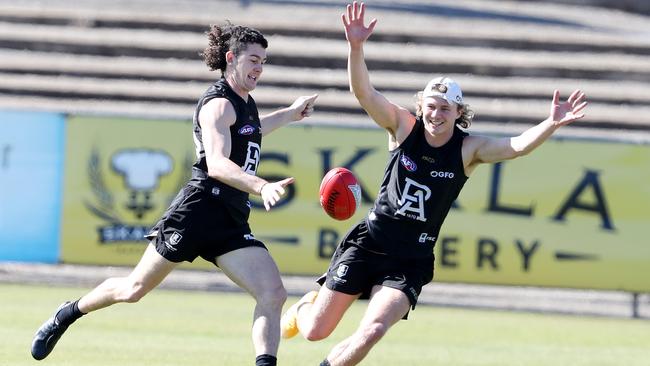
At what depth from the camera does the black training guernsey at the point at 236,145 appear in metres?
8.07

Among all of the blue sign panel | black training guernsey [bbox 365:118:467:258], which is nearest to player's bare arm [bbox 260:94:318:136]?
black training guernsey [bbox 365:118:467:258]

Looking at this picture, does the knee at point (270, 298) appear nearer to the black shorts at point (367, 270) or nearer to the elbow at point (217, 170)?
the black shorts at point (367, 270)

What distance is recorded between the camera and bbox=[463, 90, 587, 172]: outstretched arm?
7969mm

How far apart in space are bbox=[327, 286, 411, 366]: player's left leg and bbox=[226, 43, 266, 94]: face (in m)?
1.48

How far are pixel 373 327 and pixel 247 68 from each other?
1.70m

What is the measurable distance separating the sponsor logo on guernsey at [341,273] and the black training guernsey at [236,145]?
0.65 metres

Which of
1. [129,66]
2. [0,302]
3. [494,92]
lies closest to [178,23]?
[129,66]

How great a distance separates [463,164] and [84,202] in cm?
792

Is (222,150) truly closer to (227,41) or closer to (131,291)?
(227,41)

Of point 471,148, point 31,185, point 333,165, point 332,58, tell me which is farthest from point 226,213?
point 332,58

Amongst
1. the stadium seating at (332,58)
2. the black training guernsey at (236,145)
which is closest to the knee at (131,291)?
the black training guernsey at (236,145)

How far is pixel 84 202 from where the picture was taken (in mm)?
15312

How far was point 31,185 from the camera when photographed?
50.5ft

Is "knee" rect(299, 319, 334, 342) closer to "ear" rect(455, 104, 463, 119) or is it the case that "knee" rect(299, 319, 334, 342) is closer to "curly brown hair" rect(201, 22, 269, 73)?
"ear" rect(455, 104, 463, 119)
